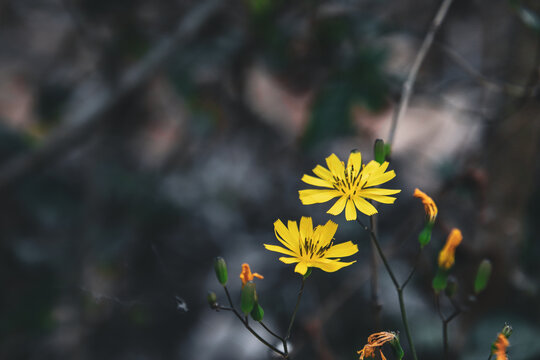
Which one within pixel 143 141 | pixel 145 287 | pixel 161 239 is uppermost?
pixel 143 141

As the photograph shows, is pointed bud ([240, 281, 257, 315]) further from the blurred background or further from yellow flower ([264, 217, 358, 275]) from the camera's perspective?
the blurred background

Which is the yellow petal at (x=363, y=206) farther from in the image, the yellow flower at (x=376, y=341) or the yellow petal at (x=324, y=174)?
the yellow flower at (x=376, y=341)

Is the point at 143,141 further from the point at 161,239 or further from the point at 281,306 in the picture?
the point at 281,306

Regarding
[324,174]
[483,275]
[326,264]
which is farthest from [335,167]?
[483,275]

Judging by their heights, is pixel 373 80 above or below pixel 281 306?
above

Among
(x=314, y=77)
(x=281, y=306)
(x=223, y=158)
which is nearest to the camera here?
(x=281, y=306)

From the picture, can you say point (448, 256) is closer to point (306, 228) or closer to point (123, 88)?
point (306, 228)

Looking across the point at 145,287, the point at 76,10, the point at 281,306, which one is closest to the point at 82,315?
the point at 145,287
